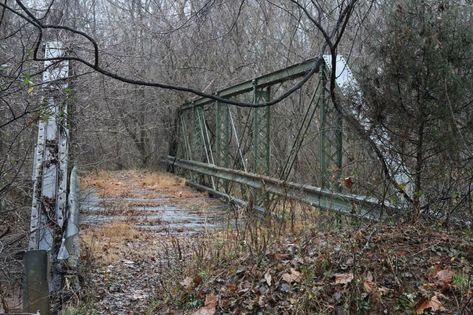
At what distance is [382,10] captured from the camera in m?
6.24

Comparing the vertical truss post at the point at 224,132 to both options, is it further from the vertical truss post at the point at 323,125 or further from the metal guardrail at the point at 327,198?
the vertical truss post at the point at 323,125

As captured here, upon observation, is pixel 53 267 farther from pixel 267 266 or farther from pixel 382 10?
pixel 382 10

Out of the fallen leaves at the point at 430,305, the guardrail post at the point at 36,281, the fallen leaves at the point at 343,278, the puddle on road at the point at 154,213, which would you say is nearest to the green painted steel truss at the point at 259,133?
the puddle on road at the point at 154,213

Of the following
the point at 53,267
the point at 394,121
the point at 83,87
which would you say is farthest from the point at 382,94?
the point at 83,87

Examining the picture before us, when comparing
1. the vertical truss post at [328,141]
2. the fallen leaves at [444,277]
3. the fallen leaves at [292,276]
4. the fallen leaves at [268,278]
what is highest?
the vertical truss post at [328,141]

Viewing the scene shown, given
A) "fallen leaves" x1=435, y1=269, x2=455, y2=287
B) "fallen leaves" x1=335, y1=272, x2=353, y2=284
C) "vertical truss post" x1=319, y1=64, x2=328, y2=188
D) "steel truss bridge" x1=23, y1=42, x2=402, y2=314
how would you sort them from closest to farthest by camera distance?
"fallen leaves" x1=435, y1=269, x2=455, y2=287 < "fallen leaves" x1=335, y1=272, x2=353, y2=284 < "steel truss bridge" x1=23, y1=42, x2=402, y2=314 < "vertical truss post" x1=319, y1=64, x2=328, y2=188

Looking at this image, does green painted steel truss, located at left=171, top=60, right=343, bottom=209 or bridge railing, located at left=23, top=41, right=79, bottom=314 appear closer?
bridge railing, located at left=23, top=41, right=79, bottom=314

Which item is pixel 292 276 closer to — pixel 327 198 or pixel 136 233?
pixel 327 198

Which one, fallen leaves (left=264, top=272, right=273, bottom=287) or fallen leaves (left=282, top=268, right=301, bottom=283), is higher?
fallen leaves (left=282, top=268, right=301, bottom=283)

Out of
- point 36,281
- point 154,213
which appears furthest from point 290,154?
point 154,213

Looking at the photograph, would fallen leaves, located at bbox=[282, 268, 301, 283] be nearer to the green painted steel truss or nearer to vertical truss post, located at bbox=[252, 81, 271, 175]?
the green painted steel truss

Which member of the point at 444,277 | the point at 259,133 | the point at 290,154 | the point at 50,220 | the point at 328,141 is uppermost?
the point at 259,133

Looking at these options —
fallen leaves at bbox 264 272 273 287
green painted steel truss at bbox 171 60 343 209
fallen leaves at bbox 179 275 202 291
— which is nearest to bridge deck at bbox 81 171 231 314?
fallen leaves at bbox 179 275 202 291

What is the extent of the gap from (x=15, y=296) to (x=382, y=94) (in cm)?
459
